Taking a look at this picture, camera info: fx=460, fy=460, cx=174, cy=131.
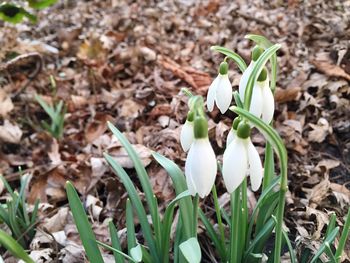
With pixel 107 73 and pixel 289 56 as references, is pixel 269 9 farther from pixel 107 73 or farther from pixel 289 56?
pixel 107 73

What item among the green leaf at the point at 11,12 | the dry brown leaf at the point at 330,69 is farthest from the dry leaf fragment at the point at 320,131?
the green leaf at the point at 11,12

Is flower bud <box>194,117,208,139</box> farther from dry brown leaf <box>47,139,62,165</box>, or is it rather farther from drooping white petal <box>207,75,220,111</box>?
dry brown leaf <box>47,139,62,165</box>

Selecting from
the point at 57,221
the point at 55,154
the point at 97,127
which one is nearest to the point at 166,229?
the point at 57,221

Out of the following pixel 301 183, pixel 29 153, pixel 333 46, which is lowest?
pixel 29 153

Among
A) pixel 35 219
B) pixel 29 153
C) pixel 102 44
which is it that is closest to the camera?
pixel 35 219

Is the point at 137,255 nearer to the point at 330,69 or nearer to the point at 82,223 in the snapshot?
the point at 82,223

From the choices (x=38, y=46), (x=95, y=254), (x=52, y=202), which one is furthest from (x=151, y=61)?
(x=95, y=254)

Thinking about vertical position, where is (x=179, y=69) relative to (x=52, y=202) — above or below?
above

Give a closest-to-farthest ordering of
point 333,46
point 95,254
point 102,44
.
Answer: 1. point 95,254
2. point 333,46
3. point 102,44
